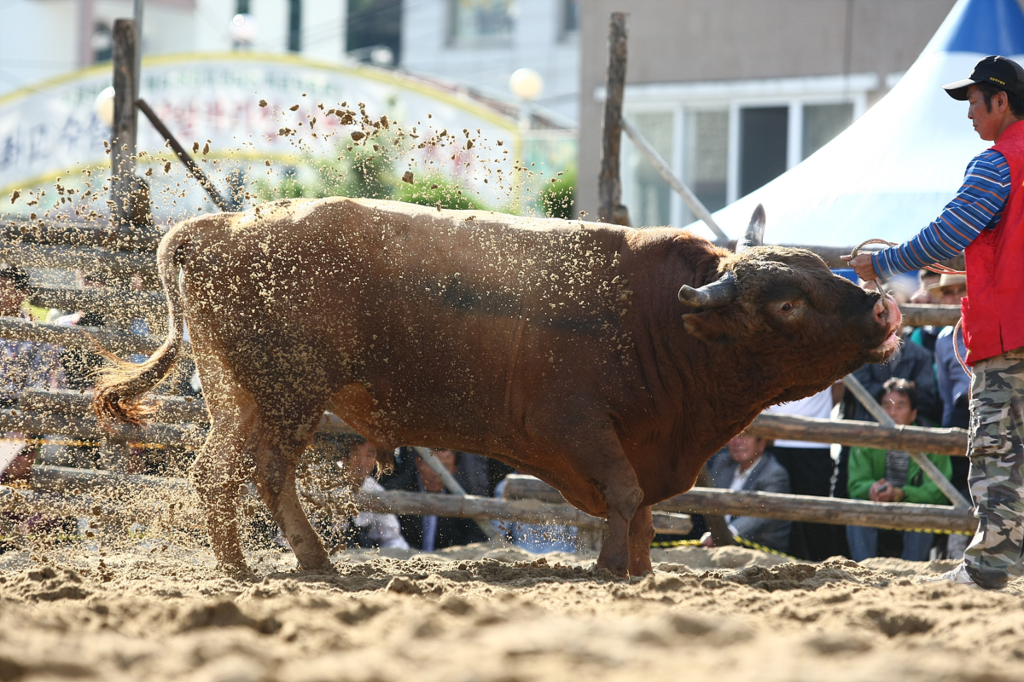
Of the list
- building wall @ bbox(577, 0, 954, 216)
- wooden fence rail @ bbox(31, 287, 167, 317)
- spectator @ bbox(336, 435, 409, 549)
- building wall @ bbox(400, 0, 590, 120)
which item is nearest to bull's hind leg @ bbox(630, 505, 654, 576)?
spectator @ bbox(336, 435, 409, 549)

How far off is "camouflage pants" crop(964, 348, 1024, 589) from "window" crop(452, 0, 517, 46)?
24.4 metres

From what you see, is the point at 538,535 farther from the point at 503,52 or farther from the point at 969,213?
the point at 503,52

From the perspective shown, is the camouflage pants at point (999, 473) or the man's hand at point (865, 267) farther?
Answer: the man's hand at point (865, 267)

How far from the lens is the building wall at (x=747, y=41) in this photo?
418 inches

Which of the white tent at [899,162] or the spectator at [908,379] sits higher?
the white tent at [899,162]

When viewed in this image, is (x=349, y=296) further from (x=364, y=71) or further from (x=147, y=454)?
(x=364, y=71)

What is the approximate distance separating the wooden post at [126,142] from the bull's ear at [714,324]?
3272 millimetres

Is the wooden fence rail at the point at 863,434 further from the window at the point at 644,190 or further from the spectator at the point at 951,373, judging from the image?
the window at the point at 644,190

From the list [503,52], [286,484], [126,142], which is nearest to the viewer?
[286,484]

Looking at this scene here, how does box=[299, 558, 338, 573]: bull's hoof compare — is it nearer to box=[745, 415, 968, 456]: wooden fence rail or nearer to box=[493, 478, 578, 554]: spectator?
box=[493, 478, 578, 554]: spectator

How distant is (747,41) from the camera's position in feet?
36.9

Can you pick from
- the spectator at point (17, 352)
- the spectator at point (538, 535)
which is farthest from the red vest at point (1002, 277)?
the spectator at point (17, 352)

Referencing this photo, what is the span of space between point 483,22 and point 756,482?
24117 millimetres

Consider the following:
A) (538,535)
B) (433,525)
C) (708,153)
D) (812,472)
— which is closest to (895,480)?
(812,472)
